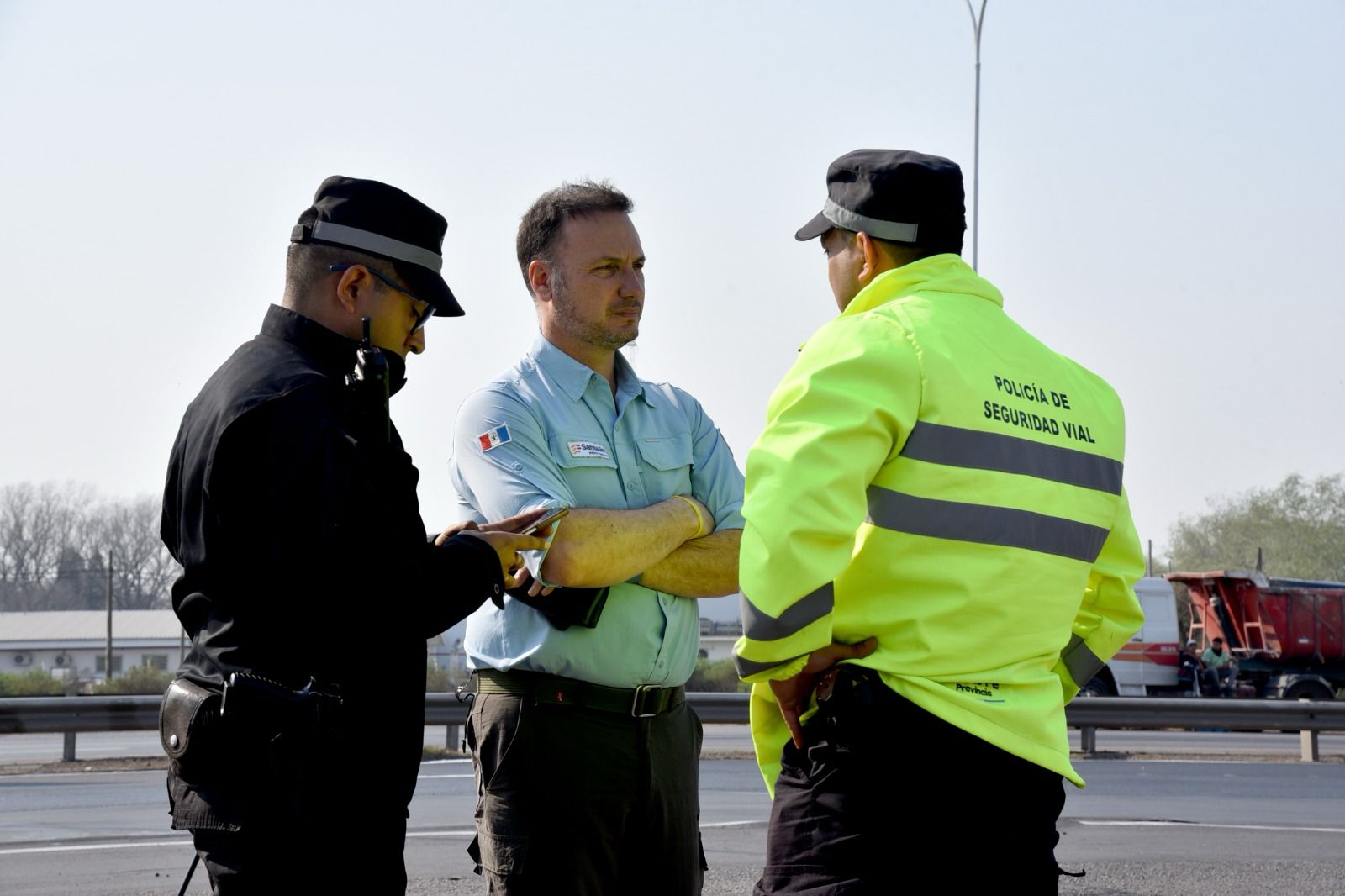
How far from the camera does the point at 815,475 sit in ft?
9.16

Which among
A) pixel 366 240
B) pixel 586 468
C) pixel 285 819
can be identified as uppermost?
pixel 366 240

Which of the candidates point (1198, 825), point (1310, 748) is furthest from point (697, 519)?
point (1310, 748)

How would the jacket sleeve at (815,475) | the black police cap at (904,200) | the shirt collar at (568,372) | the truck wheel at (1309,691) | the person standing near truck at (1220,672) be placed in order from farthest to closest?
the person standing near truck at (1220,672)
the truck wheel at (1309,691)
the shirt collar at (568,372)
the black police cap at (904,200)
the jacket sleeve at (815,475)

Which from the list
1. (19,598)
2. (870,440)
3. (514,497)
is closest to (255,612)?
(514,497)

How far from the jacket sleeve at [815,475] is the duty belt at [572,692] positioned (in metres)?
0.97

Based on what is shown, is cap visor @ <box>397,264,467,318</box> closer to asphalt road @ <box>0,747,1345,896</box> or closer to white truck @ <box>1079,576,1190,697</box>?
asphalt road @ <box>0,747,1345,896</box>

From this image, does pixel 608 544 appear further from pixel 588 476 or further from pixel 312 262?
pixel 312 262

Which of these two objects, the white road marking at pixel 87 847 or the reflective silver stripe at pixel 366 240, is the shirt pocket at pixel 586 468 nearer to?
the reflective silver stripe at pixel 366 240

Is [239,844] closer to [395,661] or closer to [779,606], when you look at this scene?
[395,661]

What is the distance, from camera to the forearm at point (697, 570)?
159 inches

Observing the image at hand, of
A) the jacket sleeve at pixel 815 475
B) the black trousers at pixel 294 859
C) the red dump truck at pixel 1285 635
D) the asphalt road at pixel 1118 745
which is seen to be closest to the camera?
the jacket sleeve at pixel 815 475

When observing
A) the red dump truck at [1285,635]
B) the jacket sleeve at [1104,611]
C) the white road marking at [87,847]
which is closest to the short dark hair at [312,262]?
the jacket sleeve at [1104,611]

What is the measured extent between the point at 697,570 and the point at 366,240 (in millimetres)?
1324

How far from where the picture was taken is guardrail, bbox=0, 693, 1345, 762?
1053 centimetres
